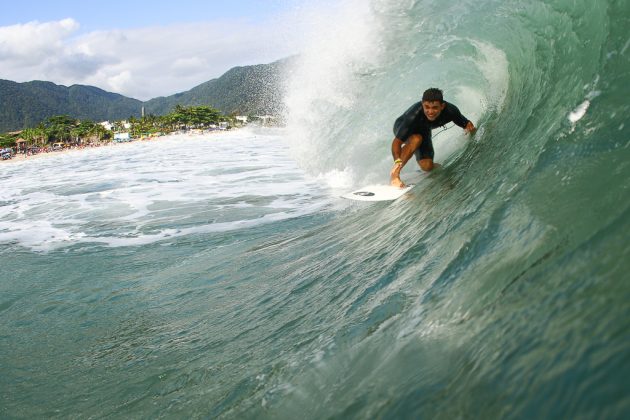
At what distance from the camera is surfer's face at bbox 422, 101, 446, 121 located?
570cm

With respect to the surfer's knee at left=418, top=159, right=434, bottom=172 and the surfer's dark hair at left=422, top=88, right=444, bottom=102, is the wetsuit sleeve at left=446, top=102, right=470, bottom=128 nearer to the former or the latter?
the surfer's dark hair at left=422, top=88, right=444, bottom=102

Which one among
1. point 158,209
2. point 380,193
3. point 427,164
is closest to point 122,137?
point 158,209

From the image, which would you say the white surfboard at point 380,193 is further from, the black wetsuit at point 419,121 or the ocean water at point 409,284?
the black wetsuit at point 419,121

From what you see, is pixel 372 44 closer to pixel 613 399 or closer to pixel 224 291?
pixel 224 291

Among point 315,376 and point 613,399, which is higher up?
point 613,399

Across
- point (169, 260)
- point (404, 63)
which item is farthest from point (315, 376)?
point (404, 63)

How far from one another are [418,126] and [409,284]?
3.72 m

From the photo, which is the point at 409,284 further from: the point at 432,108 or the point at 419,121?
the point at 419,121

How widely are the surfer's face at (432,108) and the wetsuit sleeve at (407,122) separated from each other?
110 mm

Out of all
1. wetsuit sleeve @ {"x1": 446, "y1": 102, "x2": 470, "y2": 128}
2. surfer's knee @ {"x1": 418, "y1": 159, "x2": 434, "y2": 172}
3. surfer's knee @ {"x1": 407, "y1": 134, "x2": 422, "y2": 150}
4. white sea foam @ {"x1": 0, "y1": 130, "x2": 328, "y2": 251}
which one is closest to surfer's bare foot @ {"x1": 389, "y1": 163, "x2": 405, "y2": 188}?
surfer's knee @ {"x1": 407, "y1": 134, "x2": 422, "y2": 150}

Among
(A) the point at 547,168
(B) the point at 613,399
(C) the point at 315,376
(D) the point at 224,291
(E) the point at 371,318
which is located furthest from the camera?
(D) the point at 224,291

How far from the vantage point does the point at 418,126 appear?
20.4 feet

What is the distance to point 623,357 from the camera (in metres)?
1.26

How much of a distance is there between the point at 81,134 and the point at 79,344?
96.6 meters
